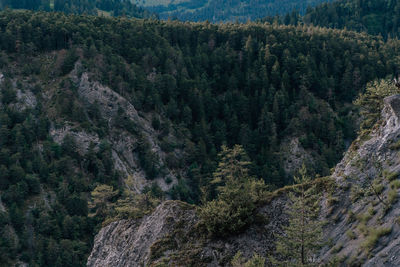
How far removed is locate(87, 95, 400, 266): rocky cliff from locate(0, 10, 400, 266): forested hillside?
40.3 meters

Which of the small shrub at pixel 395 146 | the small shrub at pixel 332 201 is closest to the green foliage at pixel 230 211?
the small shrub at pixel 332 201

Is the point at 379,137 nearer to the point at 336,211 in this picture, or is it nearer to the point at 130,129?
the point at 336,211

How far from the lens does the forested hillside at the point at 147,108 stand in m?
99.5

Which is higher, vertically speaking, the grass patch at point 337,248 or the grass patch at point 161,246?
the grass patch at point 337,248

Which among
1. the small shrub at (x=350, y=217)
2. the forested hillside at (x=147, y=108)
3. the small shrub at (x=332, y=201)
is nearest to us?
the small shrub at (x=350, y=217)

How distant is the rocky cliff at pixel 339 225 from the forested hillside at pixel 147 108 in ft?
132

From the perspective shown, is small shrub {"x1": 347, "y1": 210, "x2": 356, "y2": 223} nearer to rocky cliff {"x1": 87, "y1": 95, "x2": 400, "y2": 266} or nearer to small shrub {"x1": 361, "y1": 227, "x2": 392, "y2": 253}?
rocky cliff {"x1": 87, "y1": 95, "x2": 400, "y2": 266}

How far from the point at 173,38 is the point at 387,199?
138m

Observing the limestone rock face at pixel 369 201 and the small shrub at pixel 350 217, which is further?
the small shrub at pixel 350 217

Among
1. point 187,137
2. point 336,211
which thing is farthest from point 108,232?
point 187,137

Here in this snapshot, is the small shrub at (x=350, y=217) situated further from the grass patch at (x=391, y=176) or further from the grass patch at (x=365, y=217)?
the grass patch at (x=391, y=176)

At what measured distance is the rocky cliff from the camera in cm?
2897

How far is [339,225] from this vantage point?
34.2 meters

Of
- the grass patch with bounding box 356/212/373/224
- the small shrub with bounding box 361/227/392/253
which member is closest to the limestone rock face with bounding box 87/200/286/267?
the grass patch with bounding box 356/212/373/224
